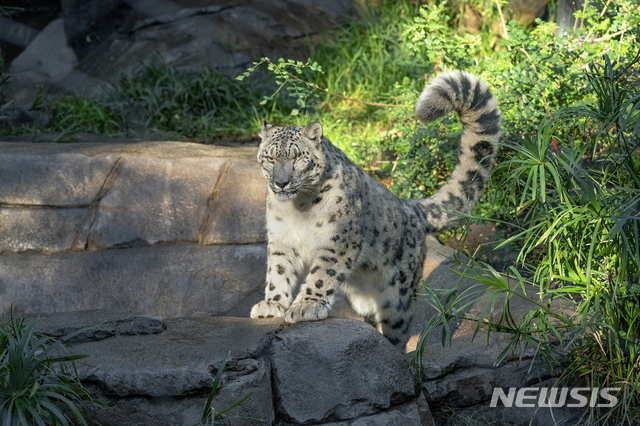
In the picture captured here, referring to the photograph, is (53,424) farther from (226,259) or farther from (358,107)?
(358,107)

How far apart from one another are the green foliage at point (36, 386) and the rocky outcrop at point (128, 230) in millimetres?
2202

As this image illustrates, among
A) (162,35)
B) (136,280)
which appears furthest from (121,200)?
(162,35)

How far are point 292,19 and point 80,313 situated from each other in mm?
7522

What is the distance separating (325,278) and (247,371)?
87cm

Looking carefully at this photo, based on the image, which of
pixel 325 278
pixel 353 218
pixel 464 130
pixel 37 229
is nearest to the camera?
pixel 325 278

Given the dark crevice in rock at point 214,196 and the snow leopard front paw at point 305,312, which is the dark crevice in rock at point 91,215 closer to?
the dark crevice in rock at point 214,196

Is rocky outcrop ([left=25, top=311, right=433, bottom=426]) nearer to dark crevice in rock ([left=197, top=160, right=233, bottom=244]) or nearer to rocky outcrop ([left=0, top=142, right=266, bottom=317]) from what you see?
rocky outcrop ([left=0, top=142, right=266, bottom=317])

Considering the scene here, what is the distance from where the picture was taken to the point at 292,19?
34.0 ft

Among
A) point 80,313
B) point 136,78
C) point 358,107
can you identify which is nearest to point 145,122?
point 136,78

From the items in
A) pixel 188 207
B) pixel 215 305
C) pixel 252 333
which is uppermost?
pixel 252 333

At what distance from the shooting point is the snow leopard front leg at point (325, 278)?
3.79 m

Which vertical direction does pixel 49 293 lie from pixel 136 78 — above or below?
below

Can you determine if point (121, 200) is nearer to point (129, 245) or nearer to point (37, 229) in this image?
point (129, 245)

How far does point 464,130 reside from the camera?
481cm
